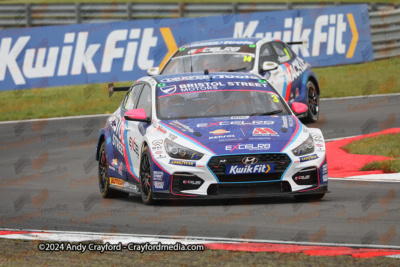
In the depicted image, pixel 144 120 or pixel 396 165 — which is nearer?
pixel 144 120

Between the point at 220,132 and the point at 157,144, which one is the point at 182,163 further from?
the point at 220,132

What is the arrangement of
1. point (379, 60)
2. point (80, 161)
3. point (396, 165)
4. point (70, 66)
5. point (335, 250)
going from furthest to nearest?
point (379, 60) → point (70, 66) → point (80, 161) → point (396, 165) → point (335, 250)

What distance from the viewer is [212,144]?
966cm

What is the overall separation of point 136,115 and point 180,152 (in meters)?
0.97

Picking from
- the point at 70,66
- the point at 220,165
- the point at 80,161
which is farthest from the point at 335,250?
the point at 70,66

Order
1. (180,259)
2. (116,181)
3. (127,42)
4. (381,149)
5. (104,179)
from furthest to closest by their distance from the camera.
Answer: (127,42)
(381,149)
(104,179)
(116,181)
(180,259)

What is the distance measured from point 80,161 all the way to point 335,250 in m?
8.64

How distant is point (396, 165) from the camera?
40.0ft

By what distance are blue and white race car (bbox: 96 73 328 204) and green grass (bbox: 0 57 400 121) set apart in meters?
11.2

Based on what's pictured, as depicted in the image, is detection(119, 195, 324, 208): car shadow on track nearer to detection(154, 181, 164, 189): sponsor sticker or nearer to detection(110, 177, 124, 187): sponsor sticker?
detection(154, 181, 164, 189): sponsor sticker

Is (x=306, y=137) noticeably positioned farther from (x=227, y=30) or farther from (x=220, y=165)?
(x=227, y=30)

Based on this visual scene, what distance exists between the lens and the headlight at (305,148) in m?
9.72

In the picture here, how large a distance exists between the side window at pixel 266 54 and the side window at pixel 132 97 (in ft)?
18.9

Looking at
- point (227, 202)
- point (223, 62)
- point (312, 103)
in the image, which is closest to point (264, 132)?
point (227, 202)
